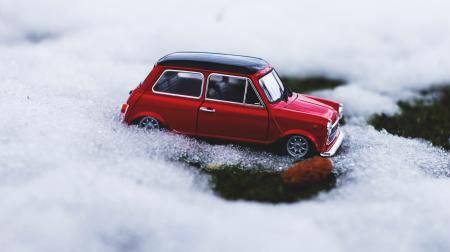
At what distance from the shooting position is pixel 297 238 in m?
6.93

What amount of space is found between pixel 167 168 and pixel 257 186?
1475 millimetres

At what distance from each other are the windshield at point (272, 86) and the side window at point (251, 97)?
0.63ft

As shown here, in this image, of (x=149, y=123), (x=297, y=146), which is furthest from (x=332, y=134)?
(x=149, y=123)

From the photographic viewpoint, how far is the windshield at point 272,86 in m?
9.41

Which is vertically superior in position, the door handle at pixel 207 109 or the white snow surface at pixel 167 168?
the door handle at pixel 207 109

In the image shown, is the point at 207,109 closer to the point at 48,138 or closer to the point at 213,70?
the point at 213,70

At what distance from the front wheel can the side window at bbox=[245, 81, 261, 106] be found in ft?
2.91

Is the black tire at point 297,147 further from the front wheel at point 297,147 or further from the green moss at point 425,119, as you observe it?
the green moss at point 425,119

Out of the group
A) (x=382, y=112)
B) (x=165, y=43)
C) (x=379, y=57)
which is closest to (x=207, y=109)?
(x=382, y=112)

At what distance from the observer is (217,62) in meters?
9.41

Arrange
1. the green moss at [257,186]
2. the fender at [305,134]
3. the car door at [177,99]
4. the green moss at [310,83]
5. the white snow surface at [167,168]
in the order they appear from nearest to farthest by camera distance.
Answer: the white snow surface at [167,168] → the green moss at [257,186] → the fender at [305,134] → the car door at [177,99] → the green moss at [310,83]

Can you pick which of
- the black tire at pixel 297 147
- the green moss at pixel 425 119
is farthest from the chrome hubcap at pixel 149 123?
the green moss at pixel 425 119

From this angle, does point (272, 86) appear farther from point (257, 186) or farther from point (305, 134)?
point (257, 186)

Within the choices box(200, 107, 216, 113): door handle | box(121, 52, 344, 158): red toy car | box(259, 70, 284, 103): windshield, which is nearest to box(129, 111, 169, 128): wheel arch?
box(121, 52, 344, 158): red toy car
